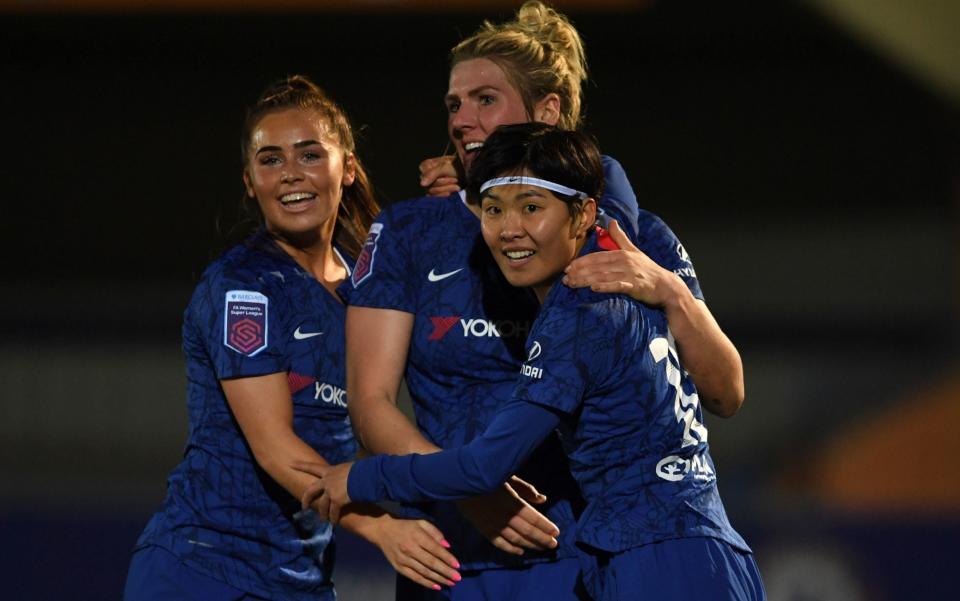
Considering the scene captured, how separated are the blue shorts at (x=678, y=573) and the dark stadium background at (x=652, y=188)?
14.1 ft

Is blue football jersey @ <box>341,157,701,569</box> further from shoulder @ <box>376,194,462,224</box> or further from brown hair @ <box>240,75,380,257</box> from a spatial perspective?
brown hair @ <box>240,75,380,257</box>

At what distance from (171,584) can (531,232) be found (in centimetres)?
121

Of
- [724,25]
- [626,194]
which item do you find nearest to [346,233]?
→ [626,194]

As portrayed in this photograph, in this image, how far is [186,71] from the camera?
8.73 meters

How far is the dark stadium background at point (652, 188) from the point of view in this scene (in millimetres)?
7555

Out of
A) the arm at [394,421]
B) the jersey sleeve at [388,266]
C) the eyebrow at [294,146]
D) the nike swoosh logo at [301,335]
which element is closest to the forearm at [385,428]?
the arm at [394,421]

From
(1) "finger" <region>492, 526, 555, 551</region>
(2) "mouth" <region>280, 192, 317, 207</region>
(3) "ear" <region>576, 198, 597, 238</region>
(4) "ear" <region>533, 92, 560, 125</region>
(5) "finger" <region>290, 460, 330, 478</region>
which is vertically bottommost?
(1) "finger" <region>492, 526, 555, 551</region>

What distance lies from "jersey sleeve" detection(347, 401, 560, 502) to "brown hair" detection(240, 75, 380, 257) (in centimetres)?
106

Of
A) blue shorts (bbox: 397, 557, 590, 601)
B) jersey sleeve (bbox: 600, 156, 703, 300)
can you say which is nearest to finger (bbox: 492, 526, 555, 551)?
blue shorts (bbox: 397, 557, 590, 601)

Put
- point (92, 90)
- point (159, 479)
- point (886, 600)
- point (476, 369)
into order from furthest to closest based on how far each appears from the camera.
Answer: point (92, 90) < point (159, 479) < point (886, 600) < point (476, 369)

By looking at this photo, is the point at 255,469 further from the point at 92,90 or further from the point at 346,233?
the point at 92,90

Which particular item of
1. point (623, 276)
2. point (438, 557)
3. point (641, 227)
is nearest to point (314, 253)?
point (641, 227)

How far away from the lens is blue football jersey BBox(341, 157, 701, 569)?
3.01 meters

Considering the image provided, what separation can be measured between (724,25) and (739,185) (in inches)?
39.7
